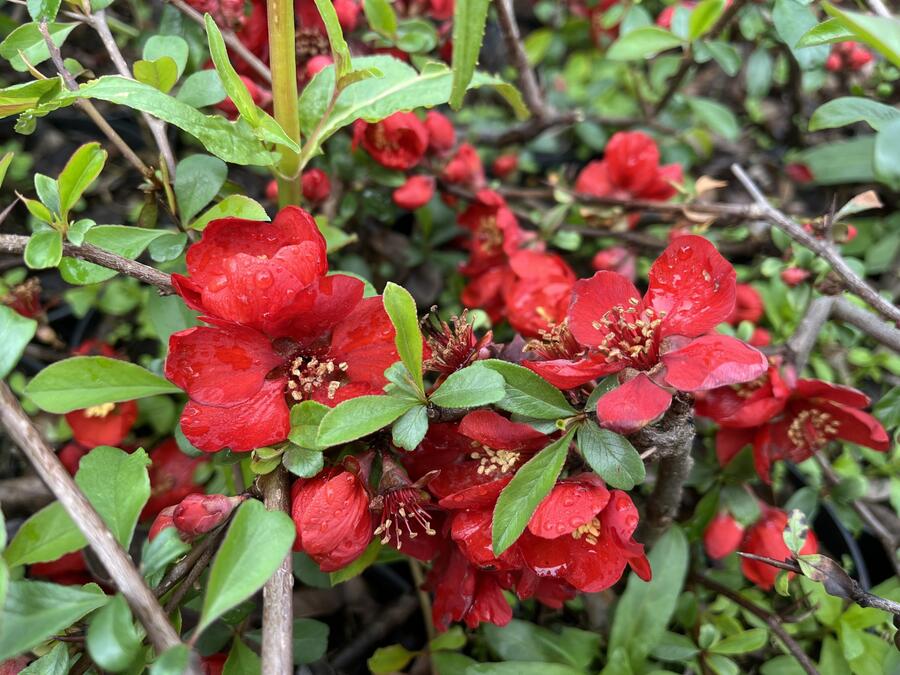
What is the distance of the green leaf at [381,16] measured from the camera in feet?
3.08

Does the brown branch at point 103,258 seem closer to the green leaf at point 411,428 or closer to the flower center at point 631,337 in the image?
the green leaf at point 411,428

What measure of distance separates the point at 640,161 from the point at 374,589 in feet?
2.57

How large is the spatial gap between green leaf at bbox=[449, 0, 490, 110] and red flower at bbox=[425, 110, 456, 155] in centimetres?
Result: 55

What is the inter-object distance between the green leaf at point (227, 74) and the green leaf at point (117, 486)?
310 mm

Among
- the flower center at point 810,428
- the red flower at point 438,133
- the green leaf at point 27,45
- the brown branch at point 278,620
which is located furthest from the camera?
the red flower at point 438,133

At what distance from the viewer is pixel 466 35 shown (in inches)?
20.5

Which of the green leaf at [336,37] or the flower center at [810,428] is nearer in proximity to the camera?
the green leaf at [336,37]

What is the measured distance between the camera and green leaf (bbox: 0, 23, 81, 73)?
737mm

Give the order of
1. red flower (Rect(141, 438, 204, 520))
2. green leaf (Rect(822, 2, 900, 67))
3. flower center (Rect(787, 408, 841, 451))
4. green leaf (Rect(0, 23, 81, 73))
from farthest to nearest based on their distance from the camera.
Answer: red flower (Rect(141, 438, 204, 520)) < flower center (Rect(787, 408, 841, 451)) < green leaf (Rect(0, 23, 81, 73)) < green leaf (Rect(822, 2, 900, 67))

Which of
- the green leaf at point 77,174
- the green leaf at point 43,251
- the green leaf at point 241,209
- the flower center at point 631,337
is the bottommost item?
the flower center at point 631,337

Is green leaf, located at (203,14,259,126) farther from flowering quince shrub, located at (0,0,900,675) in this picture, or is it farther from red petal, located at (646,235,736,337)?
red petal, located at (646,235,736,337)

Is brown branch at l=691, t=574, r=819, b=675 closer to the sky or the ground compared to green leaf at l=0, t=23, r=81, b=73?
closer to the ground

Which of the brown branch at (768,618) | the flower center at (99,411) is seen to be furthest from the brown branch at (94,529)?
the brown branch at (768,618)

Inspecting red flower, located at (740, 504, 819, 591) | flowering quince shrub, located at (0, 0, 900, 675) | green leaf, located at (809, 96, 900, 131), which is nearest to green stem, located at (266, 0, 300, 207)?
flowering quince shrub, located at (0, 0, 900, 675)
